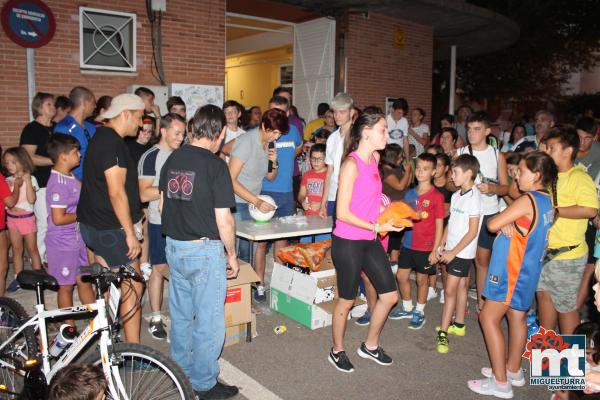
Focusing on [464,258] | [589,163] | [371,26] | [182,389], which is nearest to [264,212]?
[464,258]

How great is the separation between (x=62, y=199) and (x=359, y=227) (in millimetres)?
2625

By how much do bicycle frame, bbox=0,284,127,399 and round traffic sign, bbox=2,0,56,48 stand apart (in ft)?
21.2

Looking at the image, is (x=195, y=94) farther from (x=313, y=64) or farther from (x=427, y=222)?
(x=427, y=222)

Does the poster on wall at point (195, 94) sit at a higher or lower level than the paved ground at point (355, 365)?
higher

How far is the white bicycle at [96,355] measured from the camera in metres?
2.92

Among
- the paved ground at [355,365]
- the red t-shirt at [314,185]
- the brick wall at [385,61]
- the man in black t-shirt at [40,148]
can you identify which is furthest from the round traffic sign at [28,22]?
the brick wall at [385,61]

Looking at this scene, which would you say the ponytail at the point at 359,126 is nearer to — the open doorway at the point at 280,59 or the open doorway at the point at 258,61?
the open doorway at the point at 280,59

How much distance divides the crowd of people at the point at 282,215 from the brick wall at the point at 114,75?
110 inches

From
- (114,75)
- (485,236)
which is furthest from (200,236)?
(114,75)

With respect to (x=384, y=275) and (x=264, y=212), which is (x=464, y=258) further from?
(x=264, y=212)

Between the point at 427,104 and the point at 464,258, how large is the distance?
36.2ft

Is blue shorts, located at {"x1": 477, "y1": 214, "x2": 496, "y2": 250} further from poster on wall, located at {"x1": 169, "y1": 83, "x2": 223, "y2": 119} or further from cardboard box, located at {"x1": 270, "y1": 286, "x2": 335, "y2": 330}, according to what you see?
poster on wall, located at {"x1": 169, "y1": 83, "x2": 223, "y2": 119}

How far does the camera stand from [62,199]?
4238mm

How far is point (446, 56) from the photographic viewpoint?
751 inches
